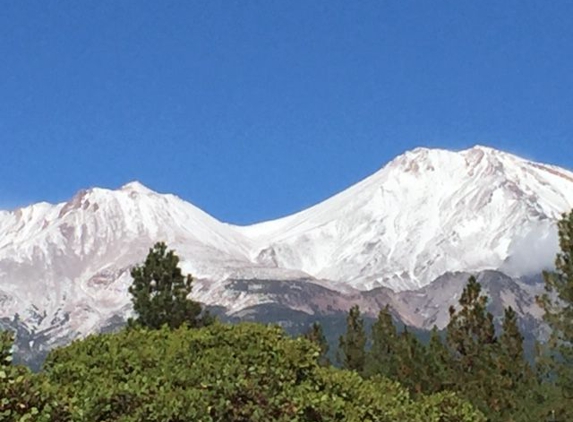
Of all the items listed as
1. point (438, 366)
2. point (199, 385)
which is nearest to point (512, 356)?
point (438, 366)

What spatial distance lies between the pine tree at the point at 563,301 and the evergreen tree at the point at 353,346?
4278 cm

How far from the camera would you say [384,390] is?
19359 millimetres

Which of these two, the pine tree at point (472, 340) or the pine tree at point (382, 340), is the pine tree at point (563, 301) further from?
the pine tree at point (382, 340)

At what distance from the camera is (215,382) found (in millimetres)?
14188

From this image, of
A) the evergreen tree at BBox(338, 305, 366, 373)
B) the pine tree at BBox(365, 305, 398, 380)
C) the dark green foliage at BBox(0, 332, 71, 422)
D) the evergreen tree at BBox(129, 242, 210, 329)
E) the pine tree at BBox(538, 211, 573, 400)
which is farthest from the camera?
the evergreen tree at BBox(338, 305, 366, 373)

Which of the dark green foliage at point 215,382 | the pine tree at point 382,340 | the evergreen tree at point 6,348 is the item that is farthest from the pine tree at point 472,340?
the evergreen tree at point 6,348

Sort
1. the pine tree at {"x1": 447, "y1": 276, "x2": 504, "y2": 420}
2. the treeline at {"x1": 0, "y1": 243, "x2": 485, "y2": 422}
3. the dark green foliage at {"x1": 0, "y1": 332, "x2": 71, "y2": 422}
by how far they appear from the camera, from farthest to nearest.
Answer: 1. the pine tree at {"x1": 447, "y1": 276, "x2": 504, "y2": 420}
2. the treeline at {"x1": 0, "y1": 243, "x2": 485, "y2": 422}
3. the dark green foliage at {"x1": 0, "y1": 332, "x2": 71, "y2": 422}

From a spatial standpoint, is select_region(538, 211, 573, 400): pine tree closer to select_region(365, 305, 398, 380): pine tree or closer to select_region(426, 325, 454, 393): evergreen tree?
select_region(426, 325, 454, 393): evergreen tree

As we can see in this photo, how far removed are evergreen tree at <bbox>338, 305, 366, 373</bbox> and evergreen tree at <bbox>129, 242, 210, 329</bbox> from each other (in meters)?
37.5

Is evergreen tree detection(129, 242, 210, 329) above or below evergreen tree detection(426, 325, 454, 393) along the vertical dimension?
above

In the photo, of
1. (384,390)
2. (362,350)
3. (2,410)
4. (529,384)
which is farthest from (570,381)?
(362,350)

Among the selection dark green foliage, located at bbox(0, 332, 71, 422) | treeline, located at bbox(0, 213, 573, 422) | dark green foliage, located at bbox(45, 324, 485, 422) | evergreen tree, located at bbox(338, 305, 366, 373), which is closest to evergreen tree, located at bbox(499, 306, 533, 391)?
treeline, located at bbox(0, 213, 573, 422)

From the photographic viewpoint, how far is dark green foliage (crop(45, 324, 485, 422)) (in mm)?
13039

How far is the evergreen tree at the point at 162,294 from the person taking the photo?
3947 cm
